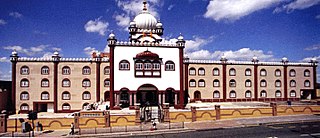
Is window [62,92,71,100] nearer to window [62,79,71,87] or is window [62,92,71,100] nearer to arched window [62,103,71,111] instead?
arched window [62,103,71,111]

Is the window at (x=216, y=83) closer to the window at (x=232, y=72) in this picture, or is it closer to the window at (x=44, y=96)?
the window at (x=232, y=72)

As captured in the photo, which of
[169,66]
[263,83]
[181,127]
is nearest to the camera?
[181,127]

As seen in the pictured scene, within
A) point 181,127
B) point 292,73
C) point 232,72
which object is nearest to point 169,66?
point 181,127

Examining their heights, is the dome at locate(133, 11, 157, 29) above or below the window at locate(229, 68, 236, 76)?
above

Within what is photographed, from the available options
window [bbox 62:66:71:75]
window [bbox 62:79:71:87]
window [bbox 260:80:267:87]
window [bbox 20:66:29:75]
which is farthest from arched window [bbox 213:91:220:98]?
window [bbox 20:66:29:75]

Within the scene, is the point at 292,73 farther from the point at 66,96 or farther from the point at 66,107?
the point at 66,107

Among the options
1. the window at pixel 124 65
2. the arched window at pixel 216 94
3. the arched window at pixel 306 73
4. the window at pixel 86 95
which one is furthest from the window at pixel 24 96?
the arched window at pixel 306 73

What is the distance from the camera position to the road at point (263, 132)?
21188 mm

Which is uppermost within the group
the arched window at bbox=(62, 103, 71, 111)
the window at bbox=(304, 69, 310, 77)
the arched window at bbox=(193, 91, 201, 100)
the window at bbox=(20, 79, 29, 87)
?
the window at bbox=(304, 69, 310, 77)

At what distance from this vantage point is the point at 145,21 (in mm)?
44406

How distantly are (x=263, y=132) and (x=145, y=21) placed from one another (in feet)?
95.2

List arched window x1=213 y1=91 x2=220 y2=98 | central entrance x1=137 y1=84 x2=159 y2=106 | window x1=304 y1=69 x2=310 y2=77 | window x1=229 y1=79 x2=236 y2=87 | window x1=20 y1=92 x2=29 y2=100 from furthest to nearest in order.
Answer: window x1=304 y1=69 x2=310 y2=77 < window x1=229 y1=79 x2=236 y2=87 < arched window x1=213 y1=91 x2=220 y2=98 < window x1=20 y1=92 x2=29 y2=100 < central entrance x1=137 y1=84 x2=159 y2=106

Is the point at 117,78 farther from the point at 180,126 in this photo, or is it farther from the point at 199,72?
the point at 199,72

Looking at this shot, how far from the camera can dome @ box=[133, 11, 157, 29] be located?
44.3 meters
